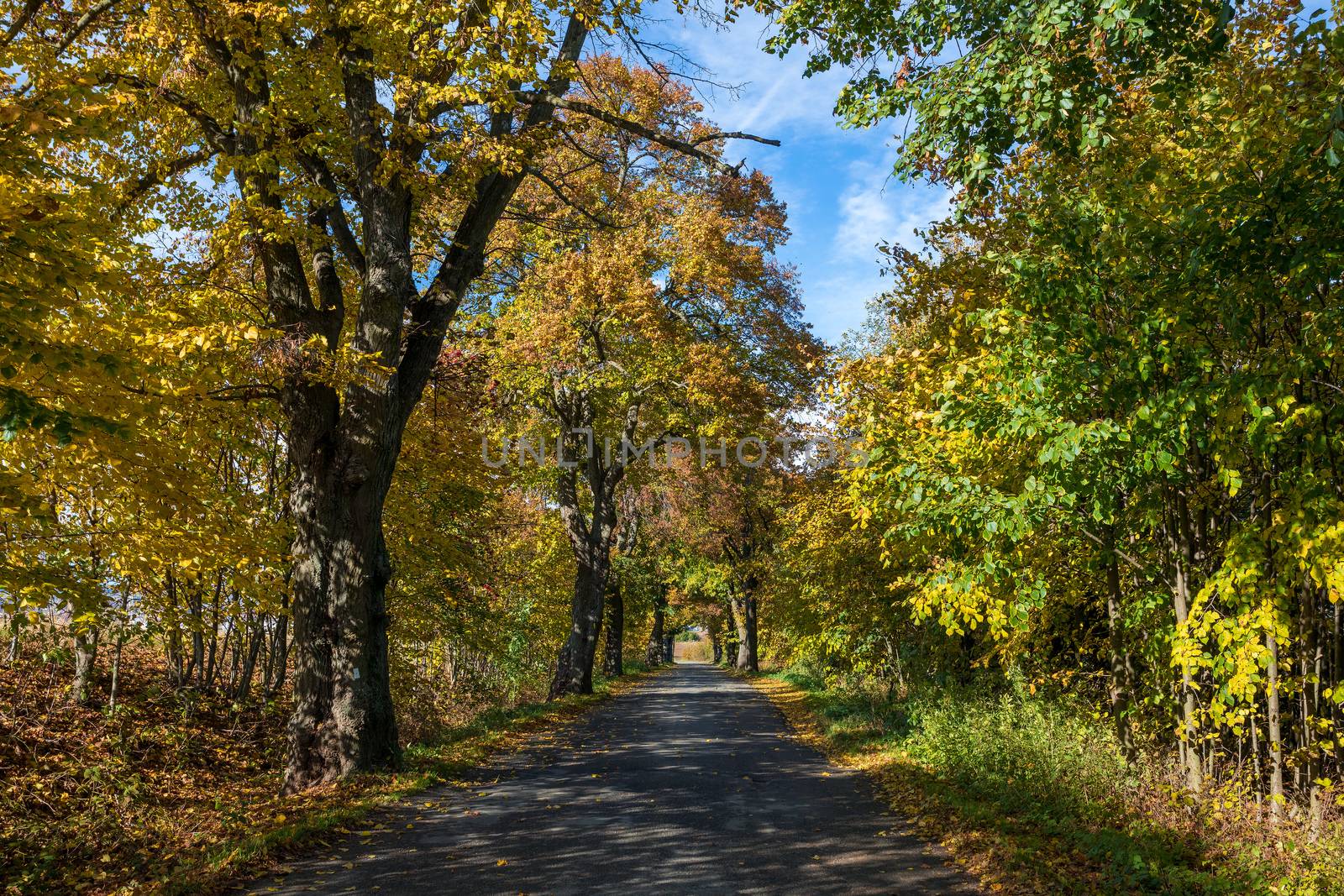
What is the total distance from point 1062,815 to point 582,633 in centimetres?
1649

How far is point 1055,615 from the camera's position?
33.2ft

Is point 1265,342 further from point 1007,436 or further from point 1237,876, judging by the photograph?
point 1237,876

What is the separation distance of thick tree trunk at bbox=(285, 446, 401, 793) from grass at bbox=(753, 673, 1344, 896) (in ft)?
19.6

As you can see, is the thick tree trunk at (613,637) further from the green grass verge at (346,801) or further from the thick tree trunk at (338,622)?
the thick tree trunk at (338,622)

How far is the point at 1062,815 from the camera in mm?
7156

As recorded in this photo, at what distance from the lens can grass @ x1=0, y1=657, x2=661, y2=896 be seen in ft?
20.5

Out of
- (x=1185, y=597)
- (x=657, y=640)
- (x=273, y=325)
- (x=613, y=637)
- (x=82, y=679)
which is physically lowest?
(x=657, y=640)

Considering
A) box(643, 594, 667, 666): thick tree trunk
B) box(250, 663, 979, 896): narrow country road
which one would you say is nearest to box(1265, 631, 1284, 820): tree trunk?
box(250, 663, 979, 896): narrow country road

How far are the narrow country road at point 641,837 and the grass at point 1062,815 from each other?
0.46 metres

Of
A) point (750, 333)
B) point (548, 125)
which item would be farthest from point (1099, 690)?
point (750, 333)

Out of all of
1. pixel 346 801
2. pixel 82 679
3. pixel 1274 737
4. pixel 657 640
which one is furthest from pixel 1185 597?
pixel 657 640

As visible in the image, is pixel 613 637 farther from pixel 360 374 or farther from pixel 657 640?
pixel 360 374

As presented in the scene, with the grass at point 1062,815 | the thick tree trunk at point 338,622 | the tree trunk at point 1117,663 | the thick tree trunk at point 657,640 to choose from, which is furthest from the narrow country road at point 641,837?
the thick tree trunk at point 657,640

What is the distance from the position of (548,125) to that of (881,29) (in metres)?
4.01
